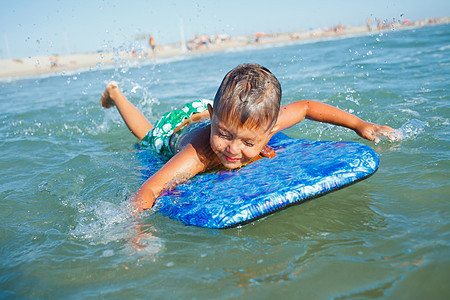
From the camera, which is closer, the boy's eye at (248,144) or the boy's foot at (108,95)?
the boy's eye at (248,144)

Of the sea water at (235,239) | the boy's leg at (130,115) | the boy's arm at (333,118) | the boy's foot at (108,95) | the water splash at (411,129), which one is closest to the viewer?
the sea water at (235,239)

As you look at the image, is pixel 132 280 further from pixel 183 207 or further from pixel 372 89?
pixel 372 89

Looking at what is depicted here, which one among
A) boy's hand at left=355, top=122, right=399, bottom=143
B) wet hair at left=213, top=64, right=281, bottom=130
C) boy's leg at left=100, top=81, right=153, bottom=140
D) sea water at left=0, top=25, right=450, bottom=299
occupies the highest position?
wet hair at left=213, top=64, right=281, bottom=130

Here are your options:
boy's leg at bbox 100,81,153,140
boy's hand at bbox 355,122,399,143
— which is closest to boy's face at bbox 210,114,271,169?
boy's hand at bbox 355,122,399,143

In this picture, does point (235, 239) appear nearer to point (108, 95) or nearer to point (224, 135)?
point (224, 135)

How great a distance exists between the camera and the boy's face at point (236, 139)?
2320mm

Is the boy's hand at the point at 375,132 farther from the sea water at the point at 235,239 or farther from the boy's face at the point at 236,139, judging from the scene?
the boy's face at the point at 236,139

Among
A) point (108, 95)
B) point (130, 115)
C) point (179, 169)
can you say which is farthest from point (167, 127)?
point (108, 95)

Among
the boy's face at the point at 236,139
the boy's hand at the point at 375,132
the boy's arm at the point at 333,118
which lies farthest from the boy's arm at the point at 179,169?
the boy's hand at the point at 375,132

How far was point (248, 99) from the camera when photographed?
2260mm

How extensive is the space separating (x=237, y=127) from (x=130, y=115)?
238 centimetres

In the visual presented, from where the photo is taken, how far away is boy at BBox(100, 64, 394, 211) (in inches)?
89.8

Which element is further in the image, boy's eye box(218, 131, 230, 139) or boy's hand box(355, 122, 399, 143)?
boy's hand box(355, 122, 399, 143)

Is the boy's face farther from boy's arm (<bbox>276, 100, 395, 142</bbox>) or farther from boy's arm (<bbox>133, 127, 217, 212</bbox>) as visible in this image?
boy's arm (<bbox>276, 100, 395, 142</bbox>)
